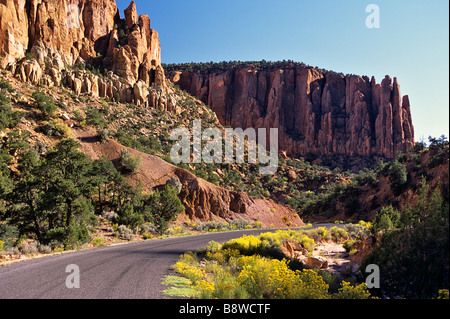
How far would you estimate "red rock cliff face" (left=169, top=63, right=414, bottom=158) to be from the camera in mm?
114500

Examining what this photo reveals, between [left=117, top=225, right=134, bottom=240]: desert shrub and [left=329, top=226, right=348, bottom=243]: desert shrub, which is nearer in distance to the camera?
[left=117, top=225, right=134, bottom=240]: desert shrub

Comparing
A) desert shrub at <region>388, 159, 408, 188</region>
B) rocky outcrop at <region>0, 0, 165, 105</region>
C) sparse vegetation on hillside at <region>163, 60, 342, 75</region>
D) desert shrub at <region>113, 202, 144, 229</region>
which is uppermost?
sparse vegetation on hillside at <region>163, 60, 342, 75</region>

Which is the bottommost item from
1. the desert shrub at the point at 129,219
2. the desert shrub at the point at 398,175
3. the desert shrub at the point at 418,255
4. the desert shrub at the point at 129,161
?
the desert shrub at the point at 129,219

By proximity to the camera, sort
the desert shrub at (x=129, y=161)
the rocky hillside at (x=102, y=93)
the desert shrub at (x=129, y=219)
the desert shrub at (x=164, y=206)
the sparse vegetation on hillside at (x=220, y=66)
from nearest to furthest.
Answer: the desert shrub at (x=129, y=219), the desert shrub at (x=164, y=206), the desert shrub at (x=129, y=161), the rocky hillside at (x=102, y=93), the sparse vegetation on hillside at (x=220, y=66)

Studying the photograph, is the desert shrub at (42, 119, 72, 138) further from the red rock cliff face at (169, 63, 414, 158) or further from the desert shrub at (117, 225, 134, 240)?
the red rock cliff face at (169, 63, 414, 158)

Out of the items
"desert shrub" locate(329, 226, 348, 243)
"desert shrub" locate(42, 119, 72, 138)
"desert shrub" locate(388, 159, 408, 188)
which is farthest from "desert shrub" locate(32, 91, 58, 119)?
"desert shrub" locate(388, 159, 408, 188)

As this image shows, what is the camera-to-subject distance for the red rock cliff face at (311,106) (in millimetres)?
114500

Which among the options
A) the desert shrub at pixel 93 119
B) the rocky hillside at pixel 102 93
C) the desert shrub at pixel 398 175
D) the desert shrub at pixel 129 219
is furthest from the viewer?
the desert shrub at pixel 398 175

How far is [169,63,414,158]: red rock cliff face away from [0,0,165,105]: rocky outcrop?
48.8 metres

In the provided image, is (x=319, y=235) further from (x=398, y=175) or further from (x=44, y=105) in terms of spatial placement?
(x=44, y=105)

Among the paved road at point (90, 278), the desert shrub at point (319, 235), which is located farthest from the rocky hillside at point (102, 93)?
the paved road at point (90, 278)

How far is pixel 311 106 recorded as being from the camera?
411 feet

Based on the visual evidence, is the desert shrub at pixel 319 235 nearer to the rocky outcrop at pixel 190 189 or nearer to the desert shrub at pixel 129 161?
the rocky outcrop at pixel 190 189

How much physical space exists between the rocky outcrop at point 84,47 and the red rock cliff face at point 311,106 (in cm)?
4876
